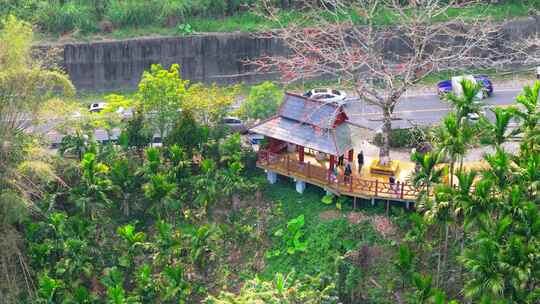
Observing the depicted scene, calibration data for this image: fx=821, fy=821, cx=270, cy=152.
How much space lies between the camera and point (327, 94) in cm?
4653

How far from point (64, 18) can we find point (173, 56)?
23.8 feet

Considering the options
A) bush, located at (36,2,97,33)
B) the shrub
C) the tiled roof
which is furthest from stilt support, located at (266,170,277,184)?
bush, located at (36,2,97,33)

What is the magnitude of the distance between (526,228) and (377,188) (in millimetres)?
7647

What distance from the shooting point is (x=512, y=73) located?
49.7m

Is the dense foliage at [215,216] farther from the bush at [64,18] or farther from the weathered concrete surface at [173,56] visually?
the bush at [64,18]

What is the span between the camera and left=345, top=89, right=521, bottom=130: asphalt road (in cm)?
4400

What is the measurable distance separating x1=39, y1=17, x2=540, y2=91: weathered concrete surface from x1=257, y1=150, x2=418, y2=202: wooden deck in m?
14.1

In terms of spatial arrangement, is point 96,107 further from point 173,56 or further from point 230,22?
point 230,22

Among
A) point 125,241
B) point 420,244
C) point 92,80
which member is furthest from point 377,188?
point 92,80

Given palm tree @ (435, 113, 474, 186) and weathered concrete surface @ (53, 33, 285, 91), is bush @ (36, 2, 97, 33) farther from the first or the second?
palm tree @ (435, 113, 474, 186)

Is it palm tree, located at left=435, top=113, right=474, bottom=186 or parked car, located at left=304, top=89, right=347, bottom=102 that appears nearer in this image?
palm tree, located at left=435, top=113, right=474, bottom=186

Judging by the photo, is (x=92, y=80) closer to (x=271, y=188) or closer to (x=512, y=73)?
(x=271, y=188)

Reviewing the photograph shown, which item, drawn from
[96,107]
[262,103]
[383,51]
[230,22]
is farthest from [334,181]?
[230,22]

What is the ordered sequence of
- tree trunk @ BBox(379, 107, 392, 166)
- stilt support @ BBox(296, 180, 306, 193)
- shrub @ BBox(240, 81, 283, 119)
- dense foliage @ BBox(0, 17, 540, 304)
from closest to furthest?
dense foliage @ BBox(0, 17, 540, 304) < tree trunk @ BBox(379, 107, 392, 166) < stilt support @ BBox(296, 180, 306, 193) < shrub @ BBox(240, 81, 283, 119)
